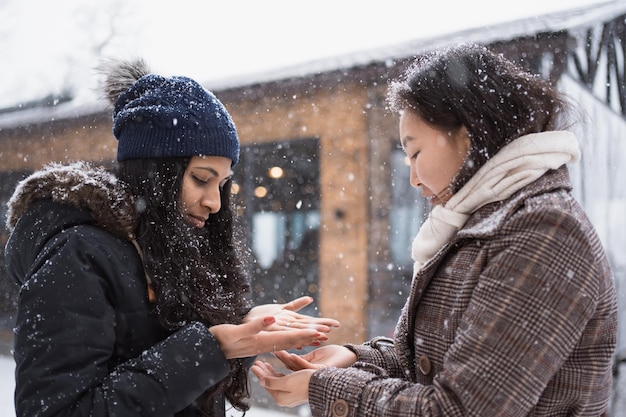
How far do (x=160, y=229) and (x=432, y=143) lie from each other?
76 cm

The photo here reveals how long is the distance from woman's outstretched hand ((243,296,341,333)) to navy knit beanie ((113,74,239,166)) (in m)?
0.50

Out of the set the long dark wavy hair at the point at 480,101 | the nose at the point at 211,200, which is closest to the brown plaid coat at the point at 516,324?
the long dark wavy hair at the point at 480,101

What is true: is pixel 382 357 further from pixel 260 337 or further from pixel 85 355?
pixel 85 355

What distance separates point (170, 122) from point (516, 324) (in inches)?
40.9

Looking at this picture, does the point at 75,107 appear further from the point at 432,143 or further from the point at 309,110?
the point at 432,143

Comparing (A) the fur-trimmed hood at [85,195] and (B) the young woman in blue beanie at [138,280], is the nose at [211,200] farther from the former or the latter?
(A) the fur-trimmed hood at [85,195]

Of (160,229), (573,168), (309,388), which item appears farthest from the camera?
(573,168)

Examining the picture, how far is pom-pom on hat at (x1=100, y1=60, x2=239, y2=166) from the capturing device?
1.55m

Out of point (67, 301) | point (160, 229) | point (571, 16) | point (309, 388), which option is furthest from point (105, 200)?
point (571, 16)

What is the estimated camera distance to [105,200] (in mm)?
1412

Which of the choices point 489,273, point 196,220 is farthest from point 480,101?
point 196,220

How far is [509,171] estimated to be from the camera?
126cm

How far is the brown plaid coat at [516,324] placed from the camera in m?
1.05

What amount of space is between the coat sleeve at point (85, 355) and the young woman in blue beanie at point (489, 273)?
263 mm
